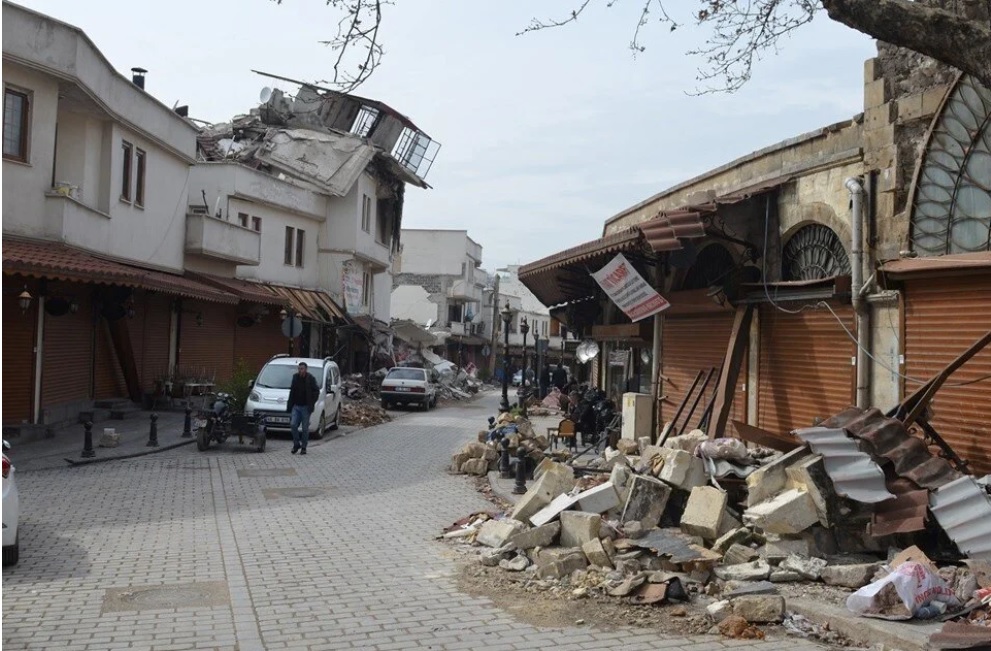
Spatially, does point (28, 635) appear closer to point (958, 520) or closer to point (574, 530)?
point (574, 530)

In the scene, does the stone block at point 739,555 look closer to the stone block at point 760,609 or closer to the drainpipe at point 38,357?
the stone block at point 760,609

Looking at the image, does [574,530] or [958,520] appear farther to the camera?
[574,530]

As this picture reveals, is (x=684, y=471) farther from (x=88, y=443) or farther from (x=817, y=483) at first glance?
(x=88, y=443)

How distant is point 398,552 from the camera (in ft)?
29.0

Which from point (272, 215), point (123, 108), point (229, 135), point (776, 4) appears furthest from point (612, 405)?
point (229, 135)

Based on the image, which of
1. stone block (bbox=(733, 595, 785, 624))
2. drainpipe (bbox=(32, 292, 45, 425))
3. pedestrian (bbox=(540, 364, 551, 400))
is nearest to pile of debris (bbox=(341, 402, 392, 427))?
drainpipe (bbox=(32, 292, 45, 425))

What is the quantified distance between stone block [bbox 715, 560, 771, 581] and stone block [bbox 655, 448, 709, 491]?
1.58 meters

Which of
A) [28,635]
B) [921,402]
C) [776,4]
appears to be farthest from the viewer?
[921,402]

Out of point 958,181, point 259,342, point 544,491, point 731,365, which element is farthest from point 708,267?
point 259,342

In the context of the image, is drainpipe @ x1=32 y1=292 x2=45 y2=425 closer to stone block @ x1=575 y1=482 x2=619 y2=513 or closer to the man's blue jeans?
the man's blue jeans

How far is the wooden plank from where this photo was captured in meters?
12.8

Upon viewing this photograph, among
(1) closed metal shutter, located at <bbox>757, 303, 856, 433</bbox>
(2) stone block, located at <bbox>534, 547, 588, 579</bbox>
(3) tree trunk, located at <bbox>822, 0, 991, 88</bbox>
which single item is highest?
(3) tree trunk, located at <bbox>822, 0, 991, 88</bbox>

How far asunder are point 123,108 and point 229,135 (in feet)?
61.3

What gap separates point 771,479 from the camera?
823 centimetres
